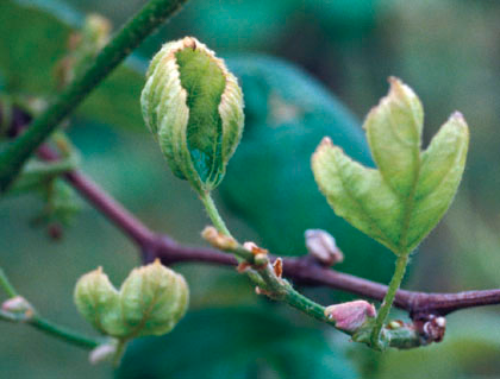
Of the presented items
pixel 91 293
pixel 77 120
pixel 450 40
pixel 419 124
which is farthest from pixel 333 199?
pixel 450 40

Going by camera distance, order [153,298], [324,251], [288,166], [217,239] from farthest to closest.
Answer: [288,166] < [324,251] < [153,298] < [217,239]

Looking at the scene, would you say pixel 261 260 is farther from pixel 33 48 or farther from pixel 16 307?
pixel 33 48

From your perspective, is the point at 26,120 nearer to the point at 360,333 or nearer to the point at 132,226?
the point at 132,226

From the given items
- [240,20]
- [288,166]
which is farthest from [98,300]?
[240,20]

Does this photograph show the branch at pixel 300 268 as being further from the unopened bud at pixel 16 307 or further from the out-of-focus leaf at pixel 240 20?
the out-of-focus leaf at pixel 240 20

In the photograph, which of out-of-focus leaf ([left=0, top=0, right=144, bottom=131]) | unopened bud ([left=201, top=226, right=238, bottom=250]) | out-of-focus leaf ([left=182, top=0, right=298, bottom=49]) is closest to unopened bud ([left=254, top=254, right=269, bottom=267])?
unopened bud ([left=201, top=226, right=238, bottom=250])

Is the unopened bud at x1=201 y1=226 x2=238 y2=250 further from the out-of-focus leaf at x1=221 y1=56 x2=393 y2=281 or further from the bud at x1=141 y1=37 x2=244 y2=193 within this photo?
the out-of-focus leaf at x1=221 y1=56 x2=393 y2=281
